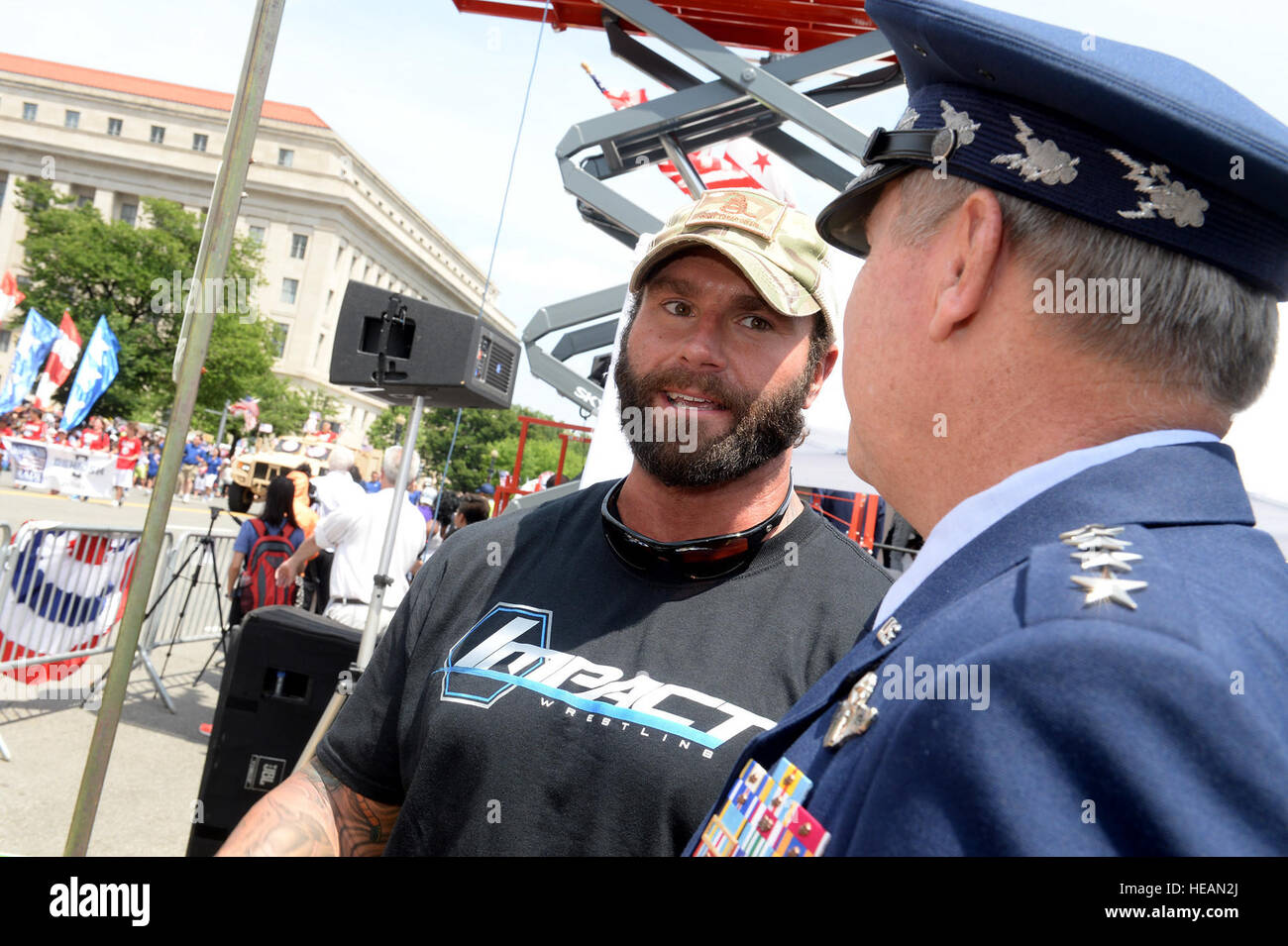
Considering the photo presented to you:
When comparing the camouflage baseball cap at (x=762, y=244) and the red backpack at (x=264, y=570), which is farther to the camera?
the red backpack at (x=264, y=570)

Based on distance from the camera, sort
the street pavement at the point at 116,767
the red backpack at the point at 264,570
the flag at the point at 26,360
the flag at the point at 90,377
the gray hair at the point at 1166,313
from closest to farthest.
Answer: the gray hair at the point at 1166,313
the street pavement at the point at 116,767
the red backpack at the point at 264,570
the flag at the point at 26,360
the flag at the point at 90,377

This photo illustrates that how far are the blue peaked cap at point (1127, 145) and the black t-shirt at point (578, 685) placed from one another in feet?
3.46

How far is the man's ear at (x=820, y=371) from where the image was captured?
2.36 m

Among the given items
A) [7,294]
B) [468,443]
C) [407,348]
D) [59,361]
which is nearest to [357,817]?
[407,348]

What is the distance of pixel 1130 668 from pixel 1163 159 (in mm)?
587

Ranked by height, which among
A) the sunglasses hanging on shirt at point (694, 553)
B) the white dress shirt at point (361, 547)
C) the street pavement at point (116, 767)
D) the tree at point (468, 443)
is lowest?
the street pavement at point (116, 767)

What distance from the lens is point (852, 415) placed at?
1217 mm

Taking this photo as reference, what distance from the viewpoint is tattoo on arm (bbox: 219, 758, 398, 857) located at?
1960mm

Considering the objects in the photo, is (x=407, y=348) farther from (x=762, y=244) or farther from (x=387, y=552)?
(x=762, y=244)

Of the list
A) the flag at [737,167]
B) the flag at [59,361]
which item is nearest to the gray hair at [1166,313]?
the flag at [737,167]
